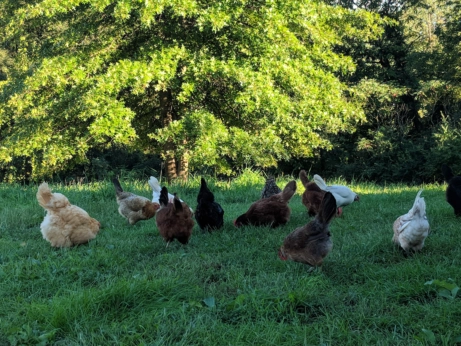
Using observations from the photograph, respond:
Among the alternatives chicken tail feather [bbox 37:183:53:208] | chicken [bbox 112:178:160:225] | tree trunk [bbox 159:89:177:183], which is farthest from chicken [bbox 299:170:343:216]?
tree trunk [bbox 159:89:177:183]

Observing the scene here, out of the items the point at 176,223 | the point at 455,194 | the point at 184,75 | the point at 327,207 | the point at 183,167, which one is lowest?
the point at 183,167

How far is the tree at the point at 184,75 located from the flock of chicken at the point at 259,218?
375cm

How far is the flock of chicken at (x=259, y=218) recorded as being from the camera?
386 centimetres

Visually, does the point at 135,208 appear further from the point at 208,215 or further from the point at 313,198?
the point at 313,198

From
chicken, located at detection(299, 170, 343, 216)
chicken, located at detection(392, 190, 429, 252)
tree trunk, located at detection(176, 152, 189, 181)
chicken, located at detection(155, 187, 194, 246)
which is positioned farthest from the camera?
tree trunk, located at detection(176, 152, 189, 181)

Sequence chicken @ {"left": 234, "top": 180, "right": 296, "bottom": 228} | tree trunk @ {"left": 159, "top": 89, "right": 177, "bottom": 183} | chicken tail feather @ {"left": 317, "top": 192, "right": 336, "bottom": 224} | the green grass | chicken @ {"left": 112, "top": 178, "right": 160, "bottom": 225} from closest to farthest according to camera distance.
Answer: the green grass
chicken tail feather @ {"left": 317, "top": 192, "right": 336, "bottom": 224}
chicken @ {"left": 234, "top": 180, "right": 296, "bottom": 228}
chicken @ {"left": 112, "top": 178, "right": 160, "bottom": 225}
tree trunk @ {"left": 159, "top": 89, "right": 177, "bottom": 183}

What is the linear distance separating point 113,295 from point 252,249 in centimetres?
183

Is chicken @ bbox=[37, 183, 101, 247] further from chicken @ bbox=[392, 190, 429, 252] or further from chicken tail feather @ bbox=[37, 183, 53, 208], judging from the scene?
chicken @ bbox=[392, 190, 429, 252]

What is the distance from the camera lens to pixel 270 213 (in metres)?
5.57

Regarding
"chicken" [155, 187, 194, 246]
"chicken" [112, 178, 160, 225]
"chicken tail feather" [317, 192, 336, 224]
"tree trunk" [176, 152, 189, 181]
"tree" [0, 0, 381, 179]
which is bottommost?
"tree trunk" [176, 152, 189, 181]

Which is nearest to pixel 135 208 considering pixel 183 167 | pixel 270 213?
pixel 270 213

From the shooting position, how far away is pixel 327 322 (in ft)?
9.32

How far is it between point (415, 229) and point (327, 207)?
93 cm

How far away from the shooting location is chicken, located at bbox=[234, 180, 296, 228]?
5570 millimetres
